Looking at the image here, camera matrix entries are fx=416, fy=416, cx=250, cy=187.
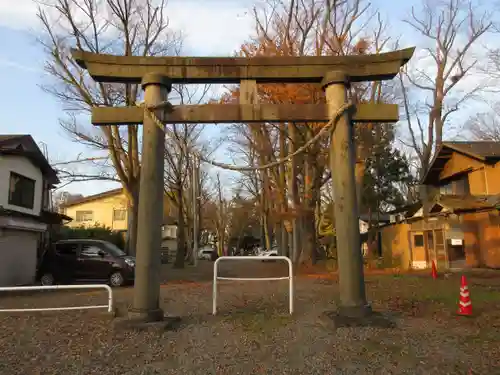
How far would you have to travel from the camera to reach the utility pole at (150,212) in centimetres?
644

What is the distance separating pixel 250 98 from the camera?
711 cm

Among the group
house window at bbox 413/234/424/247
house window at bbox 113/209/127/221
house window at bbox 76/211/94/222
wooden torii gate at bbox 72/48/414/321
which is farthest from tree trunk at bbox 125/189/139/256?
house window at bbox 76/211/94/222

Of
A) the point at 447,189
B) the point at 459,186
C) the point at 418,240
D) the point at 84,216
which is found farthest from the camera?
the point at 84,216

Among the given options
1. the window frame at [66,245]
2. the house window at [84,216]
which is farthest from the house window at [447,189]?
the house window at [84,216]

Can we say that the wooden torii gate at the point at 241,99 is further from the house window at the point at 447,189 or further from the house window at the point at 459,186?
the house window at the point at 447,189

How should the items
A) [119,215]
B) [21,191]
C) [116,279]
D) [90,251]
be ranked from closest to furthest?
[116,279] < [90,251] < [21,191] < [119,215]

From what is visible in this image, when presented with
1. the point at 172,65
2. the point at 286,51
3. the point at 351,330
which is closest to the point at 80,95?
the point at 286,51

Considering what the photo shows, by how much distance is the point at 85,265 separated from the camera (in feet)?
50.2

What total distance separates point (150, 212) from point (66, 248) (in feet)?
35.1

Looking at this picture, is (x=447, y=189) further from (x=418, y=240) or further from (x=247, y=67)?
(x=247, y=67)

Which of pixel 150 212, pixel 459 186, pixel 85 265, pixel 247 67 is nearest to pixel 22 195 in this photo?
pixel 85 265

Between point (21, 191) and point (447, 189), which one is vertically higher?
point (447, 189)

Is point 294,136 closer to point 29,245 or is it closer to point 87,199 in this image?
point 29,245

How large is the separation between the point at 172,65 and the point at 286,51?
13.4 m
